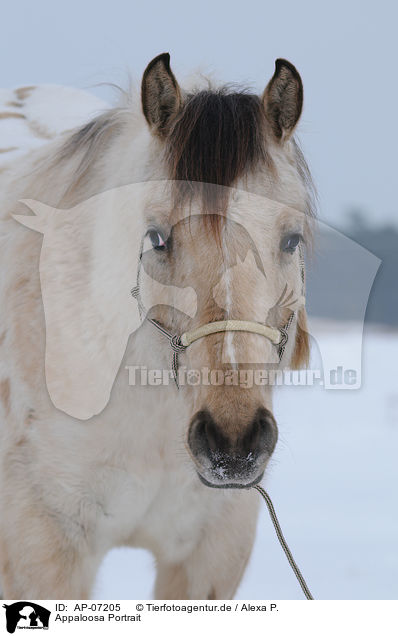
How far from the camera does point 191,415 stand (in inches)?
77.7

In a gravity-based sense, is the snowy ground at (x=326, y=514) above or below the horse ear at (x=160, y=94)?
below

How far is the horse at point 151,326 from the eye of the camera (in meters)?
1.93

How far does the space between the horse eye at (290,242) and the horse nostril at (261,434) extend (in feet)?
1.51

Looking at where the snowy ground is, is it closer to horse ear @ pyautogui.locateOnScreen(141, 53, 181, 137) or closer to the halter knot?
the halter knot

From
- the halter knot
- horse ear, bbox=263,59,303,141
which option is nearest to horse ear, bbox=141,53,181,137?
horse ear, bbox=263,59,303,141

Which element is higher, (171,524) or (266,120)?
(266,120)
